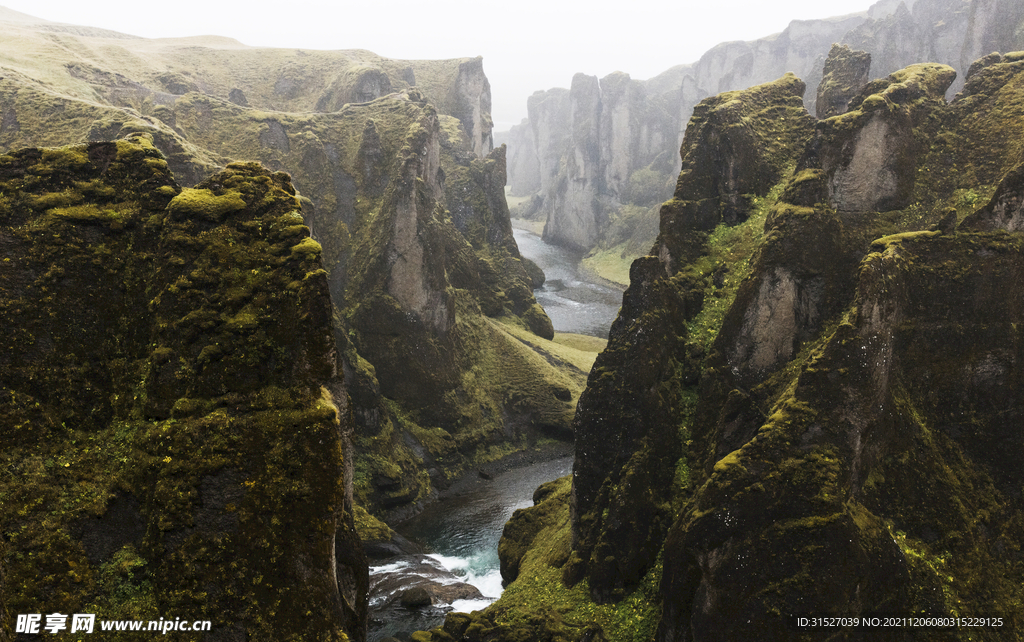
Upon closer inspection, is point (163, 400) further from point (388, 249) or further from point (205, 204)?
point (388, 249)

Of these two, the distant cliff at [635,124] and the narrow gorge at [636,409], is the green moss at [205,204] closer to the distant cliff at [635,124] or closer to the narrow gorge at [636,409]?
the narrow gorge at [636,409]

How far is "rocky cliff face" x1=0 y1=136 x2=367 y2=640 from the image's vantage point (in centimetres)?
1536

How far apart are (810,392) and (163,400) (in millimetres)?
19178

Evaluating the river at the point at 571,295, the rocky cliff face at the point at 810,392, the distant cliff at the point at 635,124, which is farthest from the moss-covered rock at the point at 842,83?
the distant cliff at the point at 635,124

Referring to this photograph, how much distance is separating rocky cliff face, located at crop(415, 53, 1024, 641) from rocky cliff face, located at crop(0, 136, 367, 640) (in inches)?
463

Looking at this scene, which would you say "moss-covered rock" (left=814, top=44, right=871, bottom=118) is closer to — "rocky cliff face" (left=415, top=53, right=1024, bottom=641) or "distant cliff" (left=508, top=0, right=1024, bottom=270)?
"rocky cliff face" (left=415, top=53, right=1024, bottom=641)

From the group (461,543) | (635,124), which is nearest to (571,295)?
(635,124)

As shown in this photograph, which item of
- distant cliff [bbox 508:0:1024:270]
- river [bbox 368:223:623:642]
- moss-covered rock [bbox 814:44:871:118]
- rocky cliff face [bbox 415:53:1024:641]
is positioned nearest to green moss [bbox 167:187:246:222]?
rocky cliff face [bbox 415:53:1024:641]

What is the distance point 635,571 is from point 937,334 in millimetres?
13931

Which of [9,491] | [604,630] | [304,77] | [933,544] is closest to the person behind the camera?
[9,491]

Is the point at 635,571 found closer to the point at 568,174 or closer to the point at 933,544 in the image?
the point at 933,544

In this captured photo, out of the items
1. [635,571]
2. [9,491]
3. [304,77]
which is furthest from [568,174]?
[9,491]

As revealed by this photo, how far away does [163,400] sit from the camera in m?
16.9

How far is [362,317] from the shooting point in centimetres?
5628
